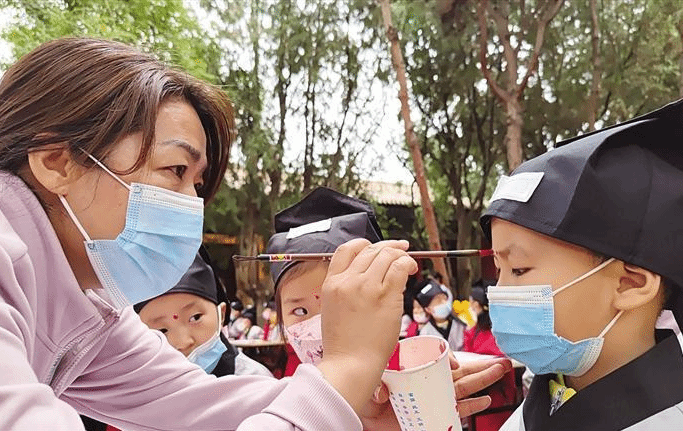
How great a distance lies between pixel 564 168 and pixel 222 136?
97cm

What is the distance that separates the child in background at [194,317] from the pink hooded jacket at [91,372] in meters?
1.11

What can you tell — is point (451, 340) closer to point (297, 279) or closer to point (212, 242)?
point (297, 279)

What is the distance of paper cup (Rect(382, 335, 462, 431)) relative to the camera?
1.40m

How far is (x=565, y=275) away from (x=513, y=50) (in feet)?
37.9

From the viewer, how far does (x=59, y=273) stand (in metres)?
1.52

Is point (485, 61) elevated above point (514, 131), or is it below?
above

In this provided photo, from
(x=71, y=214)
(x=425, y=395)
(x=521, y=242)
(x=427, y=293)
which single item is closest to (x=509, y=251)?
(x=521, y=242)

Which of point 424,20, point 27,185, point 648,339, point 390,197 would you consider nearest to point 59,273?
point 27,185

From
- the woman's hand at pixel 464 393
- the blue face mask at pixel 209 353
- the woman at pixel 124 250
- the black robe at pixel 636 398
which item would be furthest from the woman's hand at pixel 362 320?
the blue face mask at pixel 209 353

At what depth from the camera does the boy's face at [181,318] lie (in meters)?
3.06

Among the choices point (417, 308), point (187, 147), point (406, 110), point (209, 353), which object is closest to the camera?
point (187, 147)

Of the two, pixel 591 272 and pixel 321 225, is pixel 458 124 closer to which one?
pixel 321 225

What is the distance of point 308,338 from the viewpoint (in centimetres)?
221

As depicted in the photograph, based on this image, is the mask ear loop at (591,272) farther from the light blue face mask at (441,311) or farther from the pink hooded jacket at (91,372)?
the light blue face mask at (441,311)
